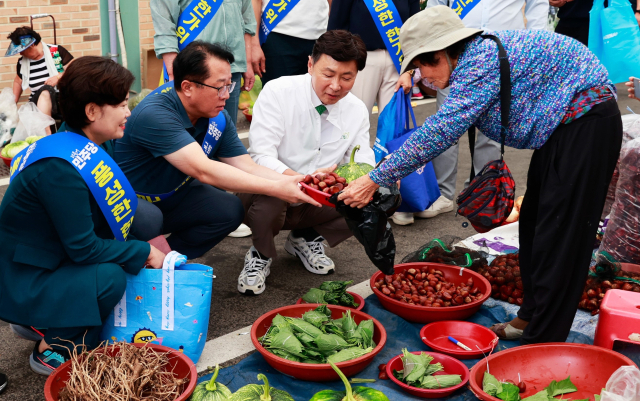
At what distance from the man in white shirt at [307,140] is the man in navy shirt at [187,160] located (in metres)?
0.23

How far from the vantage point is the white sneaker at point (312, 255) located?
4109 mm

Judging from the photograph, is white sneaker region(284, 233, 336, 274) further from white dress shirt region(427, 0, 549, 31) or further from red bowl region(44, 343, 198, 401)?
white dress shirt region(427, 0, 549, 31)

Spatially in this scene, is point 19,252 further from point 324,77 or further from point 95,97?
point 324,77

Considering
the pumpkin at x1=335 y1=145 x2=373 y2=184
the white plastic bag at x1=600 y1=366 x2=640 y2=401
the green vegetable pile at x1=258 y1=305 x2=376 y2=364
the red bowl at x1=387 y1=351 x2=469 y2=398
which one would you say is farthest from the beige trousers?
the white plastic bag at x1=600 y1=366 x2=640 y2=401

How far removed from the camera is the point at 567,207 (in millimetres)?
2744

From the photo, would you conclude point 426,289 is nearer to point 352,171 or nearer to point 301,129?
point 352,171

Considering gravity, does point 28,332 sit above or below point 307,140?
below

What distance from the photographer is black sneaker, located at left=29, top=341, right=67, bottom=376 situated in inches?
110

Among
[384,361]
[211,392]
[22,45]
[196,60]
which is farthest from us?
[22,45]

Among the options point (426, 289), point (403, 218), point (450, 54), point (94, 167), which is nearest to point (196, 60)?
point (94, 167)

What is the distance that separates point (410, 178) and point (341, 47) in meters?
1.40

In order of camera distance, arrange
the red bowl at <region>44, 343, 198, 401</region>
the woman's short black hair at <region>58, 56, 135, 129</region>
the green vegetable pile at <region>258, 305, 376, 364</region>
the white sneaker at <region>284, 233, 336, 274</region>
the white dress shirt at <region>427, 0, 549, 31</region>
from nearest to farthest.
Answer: the red bowl at <region>44, 343, 198, 401</region>
the woman's short black hair at <region>58, 56, 135, 129</region>
the green vegetable pile at <region>258, 305, 376, 364</region>
the white sneaker at <region>284, 233, 336, 274</region>
the white dress shirt at <region>427, 0, 549, 31</region>

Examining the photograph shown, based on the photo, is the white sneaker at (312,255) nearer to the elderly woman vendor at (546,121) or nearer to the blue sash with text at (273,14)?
the elderly woman vendor at (546,121)

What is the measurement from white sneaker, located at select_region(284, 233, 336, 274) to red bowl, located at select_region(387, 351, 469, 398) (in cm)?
132
